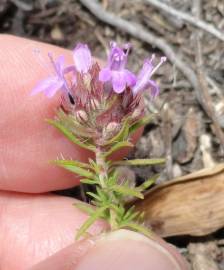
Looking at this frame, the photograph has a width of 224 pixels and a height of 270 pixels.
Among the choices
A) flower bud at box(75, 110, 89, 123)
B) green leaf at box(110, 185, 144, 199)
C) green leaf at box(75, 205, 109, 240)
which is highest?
flower bud at box(75, 110, 89, 123)

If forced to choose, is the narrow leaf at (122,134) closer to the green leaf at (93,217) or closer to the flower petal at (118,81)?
the flower petal at (118,81)

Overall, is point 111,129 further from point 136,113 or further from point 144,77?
point 144,77

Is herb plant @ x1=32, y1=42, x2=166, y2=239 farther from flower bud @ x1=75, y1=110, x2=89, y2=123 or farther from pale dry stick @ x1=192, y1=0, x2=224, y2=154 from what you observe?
pale dry stick @ x1=192, y1=0, x2=224, y2=154

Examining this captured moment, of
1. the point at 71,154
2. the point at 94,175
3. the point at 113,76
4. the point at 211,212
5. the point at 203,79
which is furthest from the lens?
the point at 203,79

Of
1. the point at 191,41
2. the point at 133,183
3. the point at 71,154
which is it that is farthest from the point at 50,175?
the point at 191,41

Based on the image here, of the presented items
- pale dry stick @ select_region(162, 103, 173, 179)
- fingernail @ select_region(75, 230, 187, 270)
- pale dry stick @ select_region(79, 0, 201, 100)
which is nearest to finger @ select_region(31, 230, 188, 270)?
fingernail @ select_region(75, 230, 187, 270)

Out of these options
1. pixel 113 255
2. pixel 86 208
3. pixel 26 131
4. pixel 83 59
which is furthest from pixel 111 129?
pixel 26 131

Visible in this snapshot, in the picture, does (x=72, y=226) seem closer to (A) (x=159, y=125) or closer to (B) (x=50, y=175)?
(B) (x=50, y=175)
